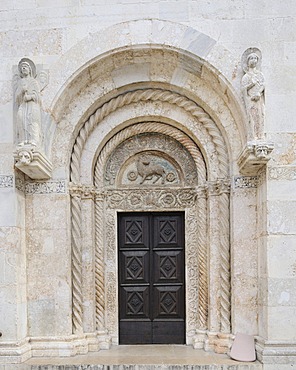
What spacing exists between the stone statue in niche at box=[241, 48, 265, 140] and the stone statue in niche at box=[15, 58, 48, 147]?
2437 millimetres

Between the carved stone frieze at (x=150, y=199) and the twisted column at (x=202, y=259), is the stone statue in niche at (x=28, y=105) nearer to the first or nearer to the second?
the carved stone frieze at (x=150, y=199)

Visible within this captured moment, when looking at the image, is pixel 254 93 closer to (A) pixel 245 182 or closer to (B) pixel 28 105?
(A) pixel 245 182

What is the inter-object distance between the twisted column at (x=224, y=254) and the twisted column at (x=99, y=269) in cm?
156

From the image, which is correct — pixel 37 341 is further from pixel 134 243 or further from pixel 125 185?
pixel 125 185

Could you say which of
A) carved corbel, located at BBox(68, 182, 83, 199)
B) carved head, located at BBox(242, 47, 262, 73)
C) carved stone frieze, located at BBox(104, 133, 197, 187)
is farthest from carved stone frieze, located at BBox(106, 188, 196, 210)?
carved head, located at BBox(242, 47, 262, 73)

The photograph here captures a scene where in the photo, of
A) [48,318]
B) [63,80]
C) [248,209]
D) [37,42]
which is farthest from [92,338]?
[37,42]

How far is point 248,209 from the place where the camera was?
18.3 ft

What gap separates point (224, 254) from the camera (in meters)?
5.69

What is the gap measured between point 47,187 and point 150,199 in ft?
4.59

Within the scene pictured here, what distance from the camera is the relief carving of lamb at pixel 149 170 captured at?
6.17m

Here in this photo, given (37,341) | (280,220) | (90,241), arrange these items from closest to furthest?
1. (280,220)
2. (37,341)
3. (90,241)

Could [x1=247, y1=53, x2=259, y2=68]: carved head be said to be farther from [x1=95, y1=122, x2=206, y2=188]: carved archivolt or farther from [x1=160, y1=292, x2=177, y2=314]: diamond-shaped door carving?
[x1=160, y1=292, x2=177, y2=314]: diamond-shaped door carving

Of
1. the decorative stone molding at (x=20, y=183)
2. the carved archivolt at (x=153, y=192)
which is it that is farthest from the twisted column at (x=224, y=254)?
the decorative stone molding at (x=20, y=183)

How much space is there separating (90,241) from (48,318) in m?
1.08
